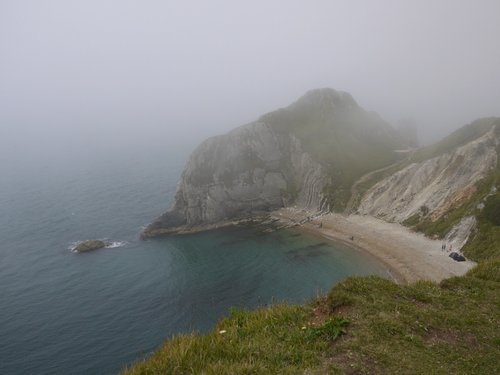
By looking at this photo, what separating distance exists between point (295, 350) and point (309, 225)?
76.8 m

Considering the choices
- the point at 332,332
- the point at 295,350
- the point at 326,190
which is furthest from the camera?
the point at 326,190

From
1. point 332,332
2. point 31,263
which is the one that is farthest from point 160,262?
point 332,332

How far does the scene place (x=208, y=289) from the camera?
62.6m

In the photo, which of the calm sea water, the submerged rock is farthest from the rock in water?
the submerged rock

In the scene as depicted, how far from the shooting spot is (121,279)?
224 feet

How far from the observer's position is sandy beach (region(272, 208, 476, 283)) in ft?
192

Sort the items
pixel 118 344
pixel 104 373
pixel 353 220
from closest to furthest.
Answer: pixel 104 373, pixel 118 344, pixel 353 220

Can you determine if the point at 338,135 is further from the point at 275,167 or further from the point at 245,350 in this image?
the point at 245,350

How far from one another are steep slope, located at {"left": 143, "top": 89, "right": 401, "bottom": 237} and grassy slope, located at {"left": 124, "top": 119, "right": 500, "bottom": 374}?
7757cm

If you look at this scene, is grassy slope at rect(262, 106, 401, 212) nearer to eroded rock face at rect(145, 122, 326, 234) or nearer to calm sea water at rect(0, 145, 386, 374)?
eroded rock face at rect(145, 122, 326, 234)

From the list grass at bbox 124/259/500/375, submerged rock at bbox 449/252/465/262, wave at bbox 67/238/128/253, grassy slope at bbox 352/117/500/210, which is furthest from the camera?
grassy slope at bbox 352/117/500/210

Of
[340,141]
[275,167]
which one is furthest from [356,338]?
[340,141]

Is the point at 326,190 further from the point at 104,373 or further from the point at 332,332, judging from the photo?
the point at 332,332

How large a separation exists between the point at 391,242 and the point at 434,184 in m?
18.3
